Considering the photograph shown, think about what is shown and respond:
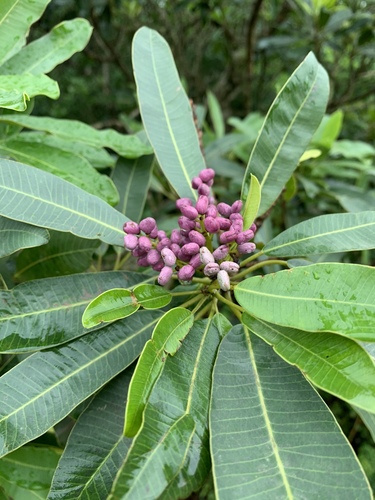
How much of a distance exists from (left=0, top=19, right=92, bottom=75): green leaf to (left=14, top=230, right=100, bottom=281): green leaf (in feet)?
1.14

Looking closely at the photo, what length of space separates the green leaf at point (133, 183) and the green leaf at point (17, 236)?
1.02 feet

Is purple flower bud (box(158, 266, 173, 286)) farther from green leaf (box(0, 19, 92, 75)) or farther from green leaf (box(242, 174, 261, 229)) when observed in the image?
green leaf (box(0, 19, 92, 75))

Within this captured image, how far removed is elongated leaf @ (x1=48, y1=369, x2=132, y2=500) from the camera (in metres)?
0.56

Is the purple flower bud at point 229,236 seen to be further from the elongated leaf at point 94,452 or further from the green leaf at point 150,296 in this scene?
the elongated leaf at point 94,452

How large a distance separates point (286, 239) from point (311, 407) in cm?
28

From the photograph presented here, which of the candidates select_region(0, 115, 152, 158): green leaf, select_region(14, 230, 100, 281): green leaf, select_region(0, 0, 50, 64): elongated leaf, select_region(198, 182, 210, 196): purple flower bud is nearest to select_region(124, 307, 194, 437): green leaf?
select_region(198, 182, 210, 196): purple flower bud

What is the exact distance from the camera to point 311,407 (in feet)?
1.82

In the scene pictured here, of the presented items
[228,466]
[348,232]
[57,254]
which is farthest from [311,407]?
[57,254]

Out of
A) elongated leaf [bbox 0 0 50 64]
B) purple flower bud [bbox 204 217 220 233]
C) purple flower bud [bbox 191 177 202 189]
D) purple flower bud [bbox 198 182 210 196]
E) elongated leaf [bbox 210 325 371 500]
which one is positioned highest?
elongated leaf [bbox 0 0 50 64]

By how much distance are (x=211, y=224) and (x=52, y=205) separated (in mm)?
248

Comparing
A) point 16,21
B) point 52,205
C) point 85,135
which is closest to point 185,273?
point 52,205

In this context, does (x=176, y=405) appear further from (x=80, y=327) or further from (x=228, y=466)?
(x=80, y=327)

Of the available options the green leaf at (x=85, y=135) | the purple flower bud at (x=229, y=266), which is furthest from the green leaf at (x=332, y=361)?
the green leaf at (x=85, y=135)

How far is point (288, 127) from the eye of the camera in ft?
2.64
